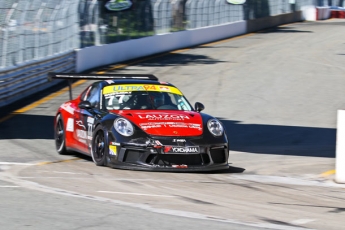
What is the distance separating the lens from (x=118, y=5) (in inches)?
1242

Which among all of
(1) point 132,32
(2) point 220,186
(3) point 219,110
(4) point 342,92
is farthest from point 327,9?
(2) point 220,186

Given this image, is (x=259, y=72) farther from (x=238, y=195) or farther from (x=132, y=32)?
(x=238, y=195)

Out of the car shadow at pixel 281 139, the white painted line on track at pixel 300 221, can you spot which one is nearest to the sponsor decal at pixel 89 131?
the car shadow at pixel 281 139

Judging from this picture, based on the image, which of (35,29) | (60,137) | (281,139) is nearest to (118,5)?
(35,29)

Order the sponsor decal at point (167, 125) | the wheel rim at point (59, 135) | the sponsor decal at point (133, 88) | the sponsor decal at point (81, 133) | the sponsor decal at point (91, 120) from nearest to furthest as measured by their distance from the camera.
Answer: the sponsor decal at point (167, 125)
the sponsor decal at point (91, 120)
the sponsor decal at point (81, 133)
the sponsor decal at point (133, 88)
the wheel rim at point (59, 135)

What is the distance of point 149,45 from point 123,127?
23283 millimetres

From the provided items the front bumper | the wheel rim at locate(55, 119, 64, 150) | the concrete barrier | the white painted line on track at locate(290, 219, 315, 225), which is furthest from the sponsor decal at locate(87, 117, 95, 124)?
the white painted line on track at locate(290, 219, 315, 225)

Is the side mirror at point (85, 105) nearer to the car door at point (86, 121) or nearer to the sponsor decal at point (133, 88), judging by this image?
the car door at point (86, 121)

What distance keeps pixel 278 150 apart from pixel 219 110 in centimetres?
537

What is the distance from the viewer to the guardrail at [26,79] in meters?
18.4

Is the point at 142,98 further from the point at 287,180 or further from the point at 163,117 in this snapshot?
the point at 287,180

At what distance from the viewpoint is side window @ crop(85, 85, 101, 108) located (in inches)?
429

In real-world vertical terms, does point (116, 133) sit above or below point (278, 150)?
above

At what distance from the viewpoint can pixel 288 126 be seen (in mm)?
15906
